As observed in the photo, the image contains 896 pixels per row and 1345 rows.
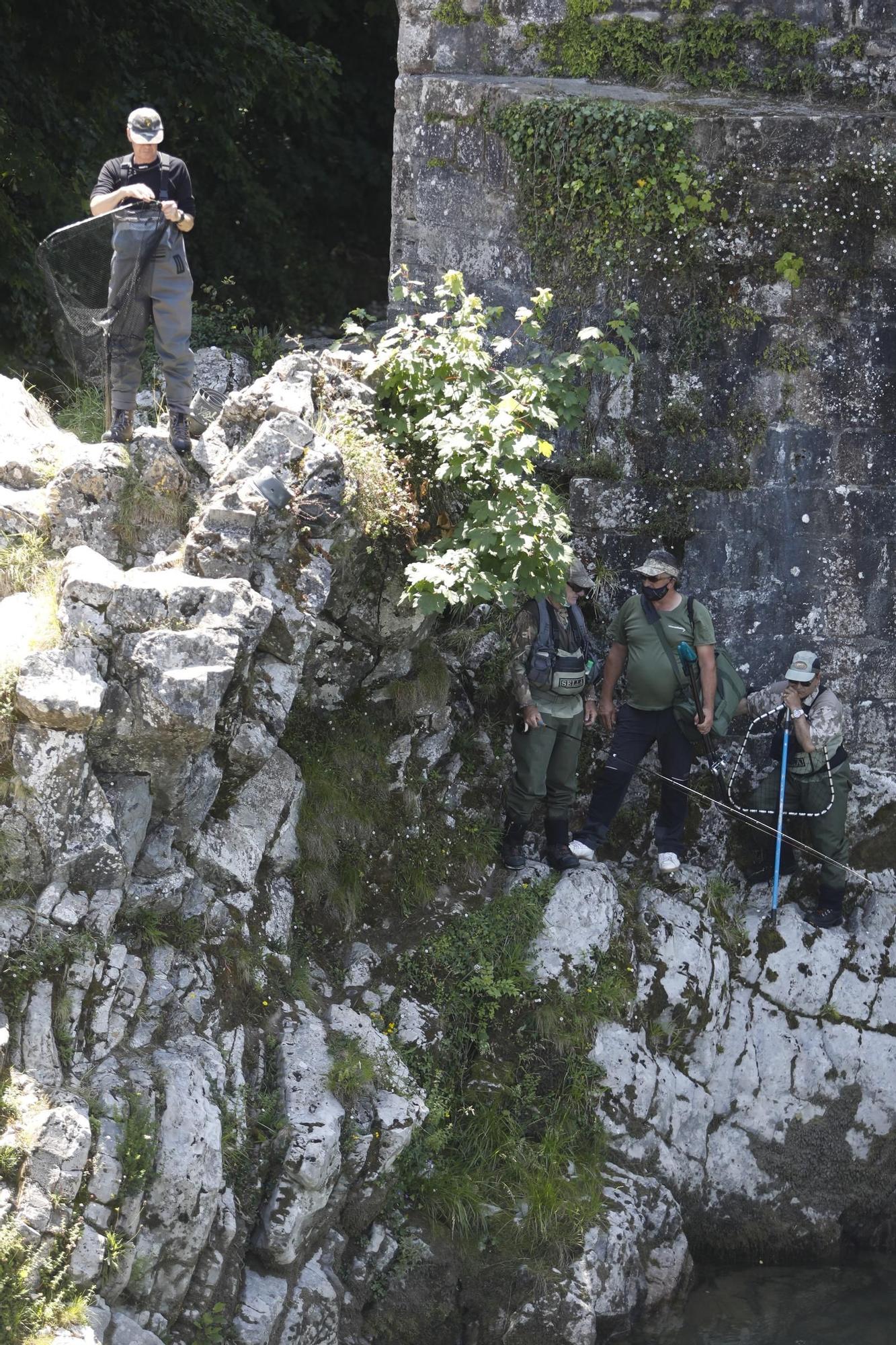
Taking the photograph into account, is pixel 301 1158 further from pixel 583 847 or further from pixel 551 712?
pixel 551 712

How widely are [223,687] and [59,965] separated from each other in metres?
1.34

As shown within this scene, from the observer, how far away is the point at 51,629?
21.3ft

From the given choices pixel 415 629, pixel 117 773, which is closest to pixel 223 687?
pixel 117 773

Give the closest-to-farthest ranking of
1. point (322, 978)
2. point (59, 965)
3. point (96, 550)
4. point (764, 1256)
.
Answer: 1. point (59, 965)
2. point (96, 550)
3. point (322, 978)
4. point (764, 1256)

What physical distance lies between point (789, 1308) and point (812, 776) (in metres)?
2.84

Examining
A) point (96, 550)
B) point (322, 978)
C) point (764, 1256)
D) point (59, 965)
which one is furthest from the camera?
point (764, 1256)

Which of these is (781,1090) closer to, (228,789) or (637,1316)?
(637,1316)

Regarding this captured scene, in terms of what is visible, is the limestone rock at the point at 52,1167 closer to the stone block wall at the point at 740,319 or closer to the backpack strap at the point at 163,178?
the backpack strap at the point at 163,178

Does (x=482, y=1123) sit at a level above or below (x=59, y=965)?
below

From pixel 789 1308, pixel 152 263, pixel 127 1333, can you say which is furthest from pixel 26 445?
pixel 789 1308

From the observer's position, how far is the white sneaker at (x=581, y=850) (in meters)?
8.59

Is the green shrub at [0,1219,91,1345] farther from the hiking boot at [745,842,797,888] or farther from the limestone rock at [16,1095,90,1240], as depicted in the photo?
the hiking boot at [745,842,797,888]

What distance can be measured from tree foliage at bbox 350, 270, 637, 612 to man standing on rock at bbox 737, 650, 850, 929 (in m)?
1.75

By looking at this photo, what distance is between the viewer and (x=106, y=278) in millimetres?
7465
